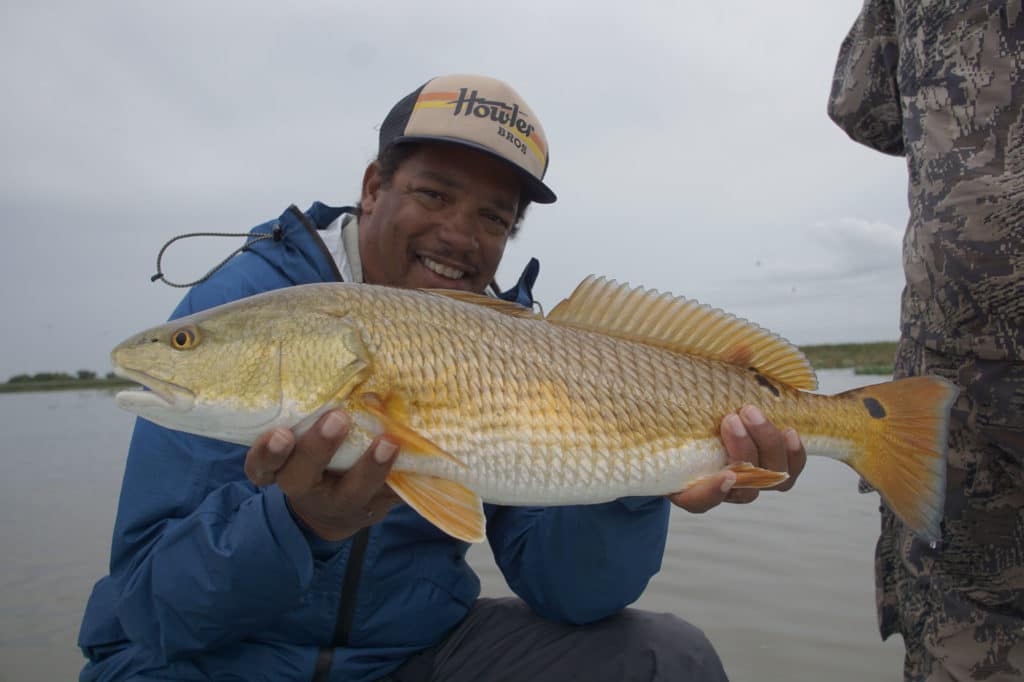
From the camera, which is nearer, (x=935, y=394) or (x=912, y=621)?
(x=935, y=394)

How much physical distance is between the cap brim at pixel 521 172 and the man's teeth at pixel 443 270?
55cm

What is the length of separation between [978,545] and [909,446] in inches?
25.5

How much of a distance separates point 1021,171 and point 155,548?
3.42 metres

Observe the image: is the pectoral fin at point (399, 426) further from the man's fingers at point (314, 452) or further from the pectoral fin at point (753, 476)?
the pectoral fin at point (753, 476)

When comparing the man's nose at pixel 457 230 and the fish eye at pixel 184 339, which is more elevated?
the man's nose at pixel 457 230

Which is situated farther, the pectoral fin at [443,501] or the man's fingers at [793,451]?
the man's fingers at [793,451]

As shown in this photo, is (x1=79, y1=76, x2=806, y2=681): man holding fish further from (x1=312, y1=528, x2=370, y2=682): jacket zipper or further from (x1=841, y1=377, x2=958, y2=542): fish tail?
(x1=841, y1=377, x2=958, y2=542): fish tail

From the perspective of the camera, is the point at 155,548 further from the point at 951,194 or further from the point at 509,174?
the point at 951,194

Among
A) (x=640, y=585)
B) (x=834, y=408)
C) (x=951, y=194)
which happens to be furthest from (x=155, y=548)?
(x=951, y=194)

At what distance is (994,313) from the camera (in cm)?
245

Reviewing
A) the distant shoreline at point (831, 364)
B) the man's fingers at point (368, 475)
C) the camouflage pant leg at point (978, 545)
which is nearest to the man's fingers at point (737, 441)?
the camouflage pant leg at point (978, 545)

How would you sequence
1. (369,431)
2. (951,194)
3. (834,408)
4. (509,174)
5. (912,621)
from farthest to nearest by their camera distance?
(509,174) → (912,621) → (951,194) → (834,408) → (369,431)

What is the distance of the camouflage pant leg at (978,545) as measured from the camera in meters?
2.45

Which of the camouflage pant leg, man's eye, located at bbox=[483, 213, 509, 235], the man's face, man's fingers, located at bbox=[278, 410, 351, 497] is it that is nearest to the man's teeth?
the man's face
